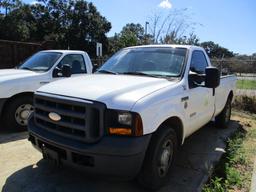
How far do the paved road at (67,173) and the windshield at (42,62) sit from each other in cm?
180

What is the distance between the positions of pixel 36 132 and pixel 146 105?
5.02 feet

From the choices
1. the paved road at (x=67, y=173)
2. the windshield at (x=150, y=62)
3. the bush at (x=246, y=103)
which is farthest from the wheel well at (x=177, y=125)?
the bush at (x=246, y=103)

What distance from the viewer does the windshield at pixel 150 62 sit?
4.39m

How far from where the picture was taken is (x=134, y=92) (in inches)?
133

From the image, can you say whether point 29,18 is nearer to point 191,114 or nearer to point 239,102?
point 239,102

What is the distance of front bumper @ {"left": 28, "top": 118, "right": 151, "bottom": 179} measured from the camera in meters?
3.02

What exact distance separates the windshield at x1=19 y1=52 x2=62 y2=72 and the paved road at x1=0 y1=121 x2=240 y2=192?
180 centimetres

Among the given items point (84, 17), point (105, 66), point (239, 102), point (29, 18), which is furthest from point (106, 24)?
point (105, 66)

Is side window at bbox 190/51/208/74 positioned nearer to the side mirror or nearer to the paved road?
the side mirror

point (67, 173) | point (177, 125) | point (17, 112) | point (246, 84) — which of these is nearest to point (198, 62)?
point (177, 125)

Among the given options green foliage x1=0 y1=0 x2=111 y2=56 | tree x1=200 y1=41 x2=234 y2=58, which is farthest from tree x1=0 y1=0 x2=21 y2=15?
tree x1=200 y1=41 x2=234 y2=58

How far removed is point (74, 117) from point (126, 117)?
24.0 inches

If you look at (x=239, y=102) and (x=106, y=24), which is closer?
(x=239, y=102)

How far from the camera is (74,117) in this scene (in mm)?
3258
